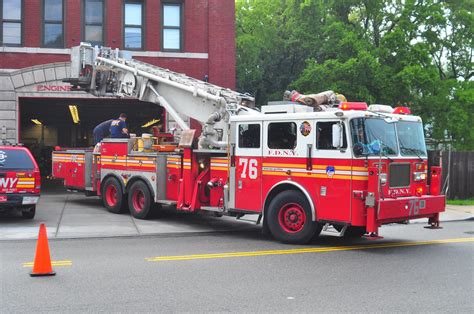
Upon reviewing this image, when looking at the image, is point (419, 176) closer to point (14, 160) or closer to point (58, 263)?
point (58, 263)

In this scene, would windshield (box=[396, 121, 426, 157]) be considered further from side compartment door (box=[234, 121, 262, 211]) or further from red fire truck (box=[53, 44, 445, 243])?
side compartment door (box=[234, 121, 262, 211])

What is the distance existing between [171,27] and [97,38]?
2817 millimetres

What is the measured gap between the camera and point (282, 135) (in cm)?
1032

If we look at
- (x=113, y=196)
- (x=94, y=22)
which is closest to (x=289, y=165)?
(x=113, y=196)

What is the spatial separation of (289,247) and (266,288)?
9.79 ft

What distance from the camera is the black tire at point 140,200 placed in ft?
42.5

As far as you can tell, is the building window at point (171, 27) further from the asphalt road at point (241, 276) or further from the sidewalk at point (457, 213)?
the asphalt road at point (241, 276)

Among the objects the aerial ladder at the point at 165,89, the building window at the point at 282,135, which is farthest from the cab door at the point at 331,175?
the aerial ladder at the point at 165,89

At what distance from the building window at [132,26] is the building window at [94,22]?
89cm

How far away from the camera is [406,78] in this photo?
69.1 ft

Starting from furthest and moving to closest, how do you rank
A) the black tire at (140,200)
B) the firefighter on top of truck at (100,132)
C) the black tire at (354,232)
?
the firefighter on top of truck at (100,132)
the black tire at (140,200)
the black tire at (354,232)

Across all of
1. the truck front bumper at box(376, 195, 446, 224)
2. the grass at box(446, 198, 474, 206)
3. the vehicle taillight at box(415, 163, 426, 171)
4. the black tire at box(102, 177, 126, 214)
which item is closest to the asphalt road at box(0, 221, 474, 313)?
the truck front bumper at box(376, 195, 446, 224)

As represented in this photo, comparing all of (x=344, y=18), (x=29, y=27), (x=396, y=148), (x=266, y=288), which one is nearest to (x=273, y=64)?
(x=344, y=18)

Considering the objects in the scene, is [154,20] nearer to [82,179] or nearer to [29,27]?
[29,27]
